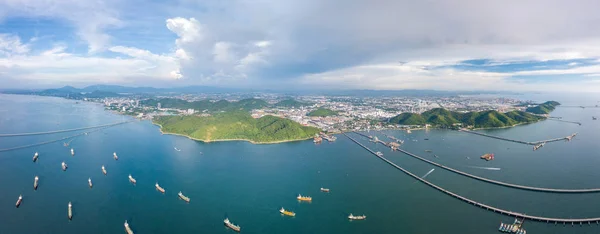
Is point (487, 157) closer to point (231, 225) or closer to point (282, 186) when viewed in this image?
point (282, 186)

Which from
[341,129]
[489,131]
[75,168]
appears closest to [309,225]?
[75,168]

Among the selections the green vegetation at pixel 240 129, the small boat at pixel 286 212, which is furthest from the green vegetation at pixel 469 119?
the small boat at pixel 286 212

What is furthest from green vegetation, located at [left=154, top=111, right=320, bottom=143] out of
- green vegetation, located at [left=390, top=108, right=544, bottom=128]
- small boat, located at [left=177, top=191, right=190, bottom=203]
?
green vegetation, located at [left=390, top=108, right=544, bottom=128]

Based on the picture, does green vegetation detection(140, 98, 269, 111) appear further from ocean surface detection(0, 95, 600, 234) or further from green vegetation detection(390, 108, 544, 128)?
green vegetation detection(390, 108, 544, 128)

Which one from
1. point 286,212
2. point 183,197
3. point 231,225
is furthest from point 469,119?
point 183,197

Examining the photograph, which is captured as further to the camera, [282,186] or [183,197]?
[282,186]
